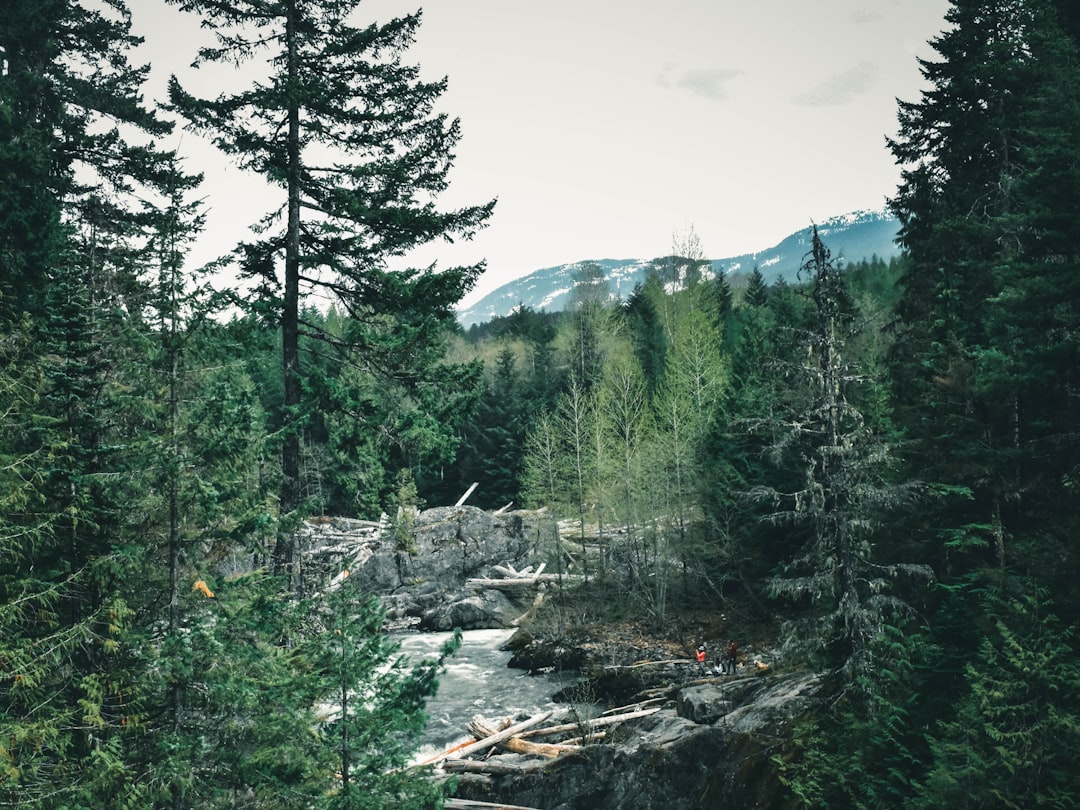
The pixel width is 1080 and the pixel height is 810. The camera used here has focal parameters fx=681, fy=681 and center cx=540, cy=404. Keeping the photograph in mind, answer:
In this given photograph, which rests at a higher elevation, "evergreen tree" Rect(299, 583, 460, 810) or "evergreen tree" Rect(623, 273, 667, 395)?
"evergreen tree" Rect(623, 273, 667, 395)

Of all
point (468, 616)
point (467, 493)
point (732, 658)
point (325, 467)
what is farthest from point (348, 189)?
point (467, 493)

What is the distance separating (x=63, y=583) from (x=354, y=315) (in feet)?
17.0

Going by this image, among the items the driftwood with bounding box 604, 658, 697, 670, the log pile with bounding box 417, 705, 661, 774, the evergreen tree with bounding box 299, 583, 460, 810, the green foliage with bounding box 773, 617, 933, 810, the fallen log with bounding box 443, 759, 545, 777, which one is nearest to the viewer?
the evergreen tree with bounding box 299, 583, 460, 810

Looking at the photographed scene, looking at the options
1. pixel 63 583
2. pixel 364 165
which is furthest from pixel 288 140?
pixel 63 583

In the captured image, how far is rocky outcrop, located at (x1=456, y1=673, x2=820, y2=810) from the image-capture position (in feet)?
38.3

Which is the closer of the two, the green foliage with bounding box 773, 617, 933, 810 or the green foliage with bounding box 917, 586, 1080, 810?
the green foliage with bounding box 917, 586, 1080, 810

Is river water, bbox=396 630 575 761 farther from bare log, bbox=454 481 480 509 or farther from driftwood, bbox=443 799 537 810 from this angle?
bare log, bbox=454 481 480 509

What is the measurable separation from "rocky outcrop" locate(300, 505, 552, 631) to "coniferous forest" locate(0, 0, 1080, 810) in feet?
72.4

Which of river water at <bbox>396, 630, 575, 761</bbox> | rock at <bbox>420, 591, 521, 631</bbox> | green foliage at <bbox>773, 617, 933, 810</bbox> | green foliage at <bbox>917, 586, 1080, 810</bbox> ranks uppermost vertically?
green foliage at <bbox>917, 586, 1080, 810</bbox>

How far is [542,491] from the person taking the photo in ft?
116

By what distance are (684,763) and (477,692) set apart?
39.0 feet

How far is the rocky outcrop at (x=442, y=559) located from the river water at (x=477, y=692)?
13.4 feet

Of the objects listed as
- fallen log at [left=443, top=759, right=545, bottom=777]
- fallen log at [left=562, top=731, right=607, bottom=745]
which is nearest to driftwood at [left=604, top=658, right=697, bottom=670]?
fallen log at [left=562, top=731, right=607, bottom=745]

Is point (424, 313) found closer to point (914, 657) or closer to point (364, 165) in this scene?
point (364, 165)
